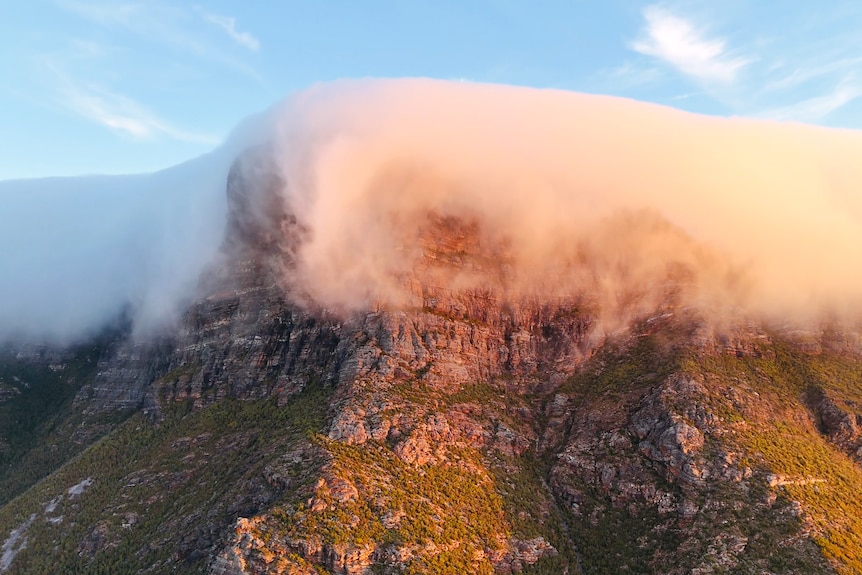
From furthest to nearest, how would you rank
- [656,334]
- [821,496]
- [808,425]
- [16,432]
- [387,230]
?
[16,432], [387,230], [656,334], [808,425], [821,496]

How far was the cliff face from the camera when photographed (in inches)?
3910

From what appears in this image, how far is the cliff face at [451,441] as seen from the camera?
99.3 metres

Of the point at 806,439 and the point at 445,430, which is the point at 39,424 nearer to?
the point at 445,430

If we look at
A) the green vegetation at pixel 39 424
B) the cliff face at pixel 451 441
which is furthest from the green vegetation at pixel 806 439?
the green vegetation at pixel 39 424

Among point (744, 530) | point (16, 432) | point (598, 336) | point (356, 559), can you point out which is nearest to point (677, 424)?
point (744, 530)

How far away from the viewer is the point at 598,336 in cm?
15350

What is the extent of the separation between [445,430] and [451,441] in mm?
2572

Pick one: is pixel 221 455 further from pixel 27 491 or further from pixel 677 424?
pixel 677 424

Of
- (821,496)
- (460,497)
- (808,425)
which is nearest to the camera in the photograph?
(821,496)

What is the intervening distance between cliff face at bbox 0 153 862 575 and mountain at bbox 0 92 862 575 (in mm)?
462

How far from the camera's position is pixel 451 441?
124 meters

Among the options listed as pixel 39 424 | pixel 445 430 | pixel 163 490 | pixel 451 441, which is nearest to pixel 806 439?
pixel 451 441

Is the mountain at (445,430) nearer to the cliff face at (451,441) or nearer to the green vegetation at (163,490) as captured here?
the cliff face at (451,441)

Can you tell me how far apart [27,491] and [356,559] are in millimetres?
95289
